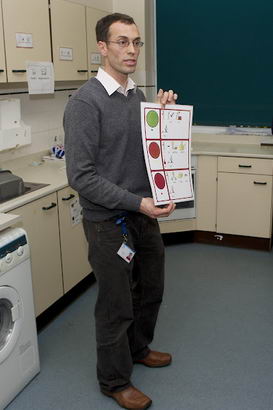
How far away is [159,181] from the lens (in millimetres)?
1840

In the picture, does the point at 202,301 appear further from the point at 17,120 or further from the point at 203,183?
the point at 17,120

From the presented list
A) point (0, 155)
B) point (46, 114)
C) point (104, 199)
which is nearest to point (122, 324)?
point (104, 199)

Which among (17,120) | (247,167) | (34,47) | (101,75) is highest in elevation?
(34,47)

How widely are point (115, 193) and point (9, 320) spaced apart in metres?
0.83

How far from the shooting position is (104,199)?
1.78 meters

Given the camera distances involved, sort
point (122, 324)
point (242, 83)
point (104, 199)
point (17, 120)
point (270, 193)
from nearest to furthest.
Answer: point (104, 199), point (122, 324), point (17, 120), point (270, 193), point (242, 83)

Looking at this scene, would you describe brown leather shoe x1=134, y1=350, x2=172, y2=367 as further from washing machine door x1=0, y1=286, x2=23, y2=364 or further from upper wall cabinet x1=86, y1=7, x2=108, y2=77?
upper wall cabinet x1=86, y1=7, x2=108, y2=77

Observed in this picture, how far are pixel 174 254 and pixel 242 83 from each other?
1597mm

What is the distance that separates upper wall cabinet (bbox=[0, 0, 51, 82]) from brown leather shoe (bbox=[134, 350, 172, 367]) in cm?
168

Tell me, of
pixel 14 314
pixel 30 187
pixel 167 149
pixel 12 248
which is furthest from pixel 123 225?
pixel 30 187

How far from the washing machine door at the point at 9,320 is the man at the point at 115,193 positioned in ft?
1.28

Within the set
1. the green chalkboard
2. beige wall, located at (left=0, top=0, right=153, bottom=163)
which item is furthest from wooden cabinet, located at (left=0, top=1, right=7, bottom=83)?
the green chalkboard

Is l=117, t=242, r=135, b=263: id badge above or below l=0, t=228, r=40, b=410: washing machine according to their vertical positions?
above

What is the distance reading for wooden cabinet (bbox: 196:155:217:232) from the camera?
3.84 m
